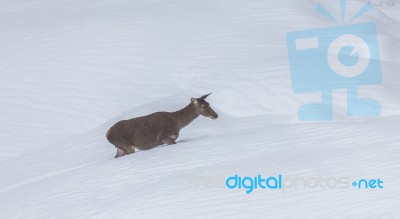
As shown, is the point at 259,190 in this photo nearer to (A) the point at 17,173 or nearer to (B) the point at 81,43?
(A) the point at 17,173

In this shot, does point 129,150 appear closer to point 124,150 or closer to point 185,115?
point 124,150

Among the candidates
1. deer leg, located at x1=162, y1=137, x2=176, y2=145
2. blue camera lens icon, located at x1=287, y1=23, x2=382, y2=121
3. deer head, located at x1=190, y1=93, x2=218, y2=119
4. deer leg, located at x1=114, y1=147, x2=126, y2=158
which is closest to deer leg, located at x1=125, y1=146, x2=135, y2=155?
deer leg, located at x1=114, y1=147, x2=126, y2=158

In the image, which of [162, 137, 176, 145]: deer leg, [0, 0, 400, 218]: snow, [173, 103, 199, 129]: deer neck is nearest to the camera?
[0, 0, 400, 218]: snow

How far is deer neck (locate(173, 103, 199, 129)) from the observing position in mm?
10570

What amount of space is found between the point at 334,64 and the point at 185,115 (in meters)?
4.02

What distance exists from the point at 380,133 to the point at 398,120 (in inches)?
45.6

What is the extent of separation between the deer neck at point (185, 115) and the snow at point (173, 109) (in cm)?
31

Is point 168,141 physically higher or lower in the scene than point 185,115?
lower

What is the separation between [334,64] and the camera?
13391mm

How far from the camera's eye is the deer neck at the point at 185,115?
10.6 m

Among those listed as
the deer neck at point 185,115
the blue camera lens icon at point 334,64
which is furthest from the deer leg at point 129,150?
the blue camera lens icon at point 334,64

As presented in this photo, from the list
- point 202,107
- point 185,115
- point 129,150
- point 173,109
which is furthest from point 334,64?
point 129,150

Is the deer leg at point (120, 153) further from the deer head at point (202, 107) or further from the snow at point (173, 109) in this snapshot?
the deer head at point (202, 107)

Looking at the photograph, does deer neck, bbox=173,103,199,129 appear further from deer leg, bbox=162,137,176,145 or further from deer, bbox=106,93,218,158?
deer leg, bbox=162,137,176,145
